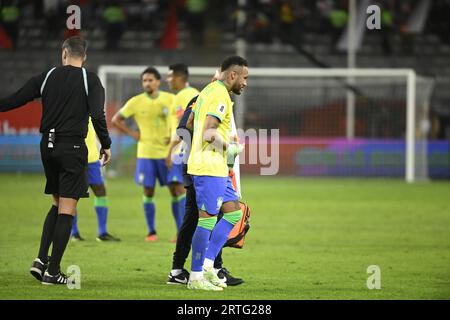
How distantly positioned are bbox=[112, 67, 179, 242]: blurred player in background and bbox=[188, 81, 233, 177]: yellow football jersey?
457 cm

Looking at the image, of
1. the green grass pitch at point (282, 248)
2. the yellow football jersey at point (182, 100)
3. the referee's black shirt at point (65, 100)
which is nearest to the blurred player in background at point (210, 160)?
the green grass pitch at point (282, 248)

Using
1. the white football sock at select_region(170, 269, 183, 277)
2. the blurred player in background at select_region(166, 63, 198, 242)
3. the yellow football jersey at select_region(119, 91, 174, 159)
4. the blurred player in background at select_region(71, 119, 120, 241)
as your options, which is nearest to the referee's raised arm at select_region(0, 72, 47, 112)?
the white football sock at select_region(170, 269, 183, 277)

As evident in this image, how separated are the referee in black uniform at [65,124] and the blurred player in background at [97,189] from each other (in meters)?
4.01

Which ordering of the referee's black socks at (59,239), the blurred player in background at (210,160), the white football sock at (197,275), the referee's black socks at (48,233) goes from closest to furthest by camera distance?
the blurred player in background at (210,160), the white football sock at (197,275), the referee's black socks at (59,239), the referee's black socks at (48,233)

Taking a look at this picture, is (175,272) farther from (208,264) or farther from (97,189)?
(97,189)

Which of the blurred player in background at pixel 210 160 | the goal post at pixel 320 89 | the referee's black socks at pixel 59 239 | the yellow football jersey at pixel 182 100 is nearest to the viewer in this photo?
the blurred player in background at pixel 210 160

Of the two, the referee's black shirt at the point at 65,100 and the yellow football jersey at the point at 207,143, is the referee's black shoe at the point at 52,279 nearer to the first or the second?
the referee's black shirt at the point at 65,100

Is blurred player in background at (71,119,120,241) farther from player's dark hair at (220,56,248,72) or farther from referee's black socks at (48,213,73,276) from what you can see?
player's dark hair at (220,56,248,72)

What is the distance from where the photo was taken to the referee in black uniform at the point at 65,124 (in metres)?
8.68

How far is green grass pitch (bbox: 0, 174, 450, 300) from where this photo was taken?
28.2 feet

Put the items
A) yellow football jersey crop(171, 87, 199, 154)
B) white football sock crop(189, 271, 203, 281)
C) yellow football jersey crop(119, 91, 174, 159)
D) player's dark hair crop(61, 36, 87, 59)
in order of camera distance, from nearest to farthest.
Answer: white football sock crop(189, 271, 203, 281) < player's dark hair crop(61, 36, 87, 59) < yellow football jersey crop(171, 87, 199, 154) < yellow football jersey crop(119, 91, 174, 159)

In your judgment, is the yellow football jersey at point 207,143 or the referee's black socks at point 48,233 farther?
the referee's black socks at point 48,233

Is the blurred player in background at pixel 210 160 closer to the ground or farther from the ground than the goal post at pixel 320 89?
closer to the ground

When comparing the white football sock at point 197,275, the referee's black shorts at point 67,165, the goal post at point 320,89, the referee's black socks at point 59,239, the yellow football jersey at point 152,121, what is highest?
the goal post at point 320,89
